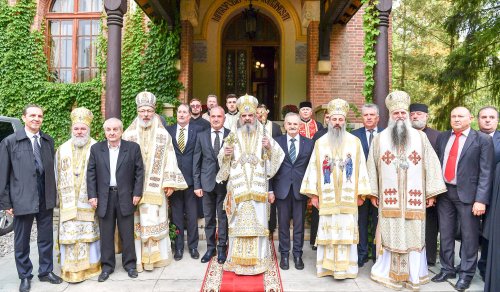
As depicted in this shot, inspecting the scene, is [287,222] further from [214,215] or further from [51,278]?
[51,278]

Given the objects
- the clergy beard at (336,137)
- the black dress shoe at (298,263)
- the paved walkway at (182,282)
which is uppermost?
the clergy beard at (336,137)

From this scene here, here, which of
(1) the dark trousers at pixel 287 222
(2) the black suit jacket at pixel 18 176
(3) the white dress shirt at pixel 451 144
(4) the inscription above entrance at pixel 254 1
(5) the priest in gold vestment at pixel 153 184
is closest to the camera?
(2) the black suit jacket at pixel 18 176

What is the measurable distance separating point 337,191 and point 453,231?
1.51 meters

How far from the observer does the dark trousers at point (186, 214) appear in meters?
5.95

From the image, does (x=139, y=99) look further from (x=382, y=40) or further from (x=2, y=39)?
(x=2, y=39)

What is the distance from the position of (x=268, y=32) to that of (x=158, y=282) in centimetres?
954

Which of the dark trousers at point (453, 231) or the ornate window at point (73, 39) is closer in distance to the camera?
the dark trousers at point (453, 231)

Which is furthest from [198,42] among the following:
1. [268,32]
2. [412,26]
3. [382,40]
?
[412,26]

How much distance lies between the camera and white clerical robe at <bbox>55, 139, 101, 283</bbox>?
5.05 metres

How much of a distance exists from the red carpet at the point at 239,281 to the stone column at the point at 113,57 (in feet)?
9.86

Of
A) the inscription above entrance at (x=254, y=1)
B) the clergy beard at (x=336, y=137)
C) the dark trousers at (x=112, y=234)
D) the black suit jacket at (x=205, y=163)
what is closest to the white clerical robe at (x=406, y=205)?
the clergy beard at (x=336, y=137)

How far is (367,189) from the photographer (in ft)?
16.6

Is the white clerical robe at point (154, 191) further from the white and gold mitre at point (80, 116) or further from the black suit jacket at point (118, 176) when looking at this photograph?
the white and gold mitre at point (80, 116)

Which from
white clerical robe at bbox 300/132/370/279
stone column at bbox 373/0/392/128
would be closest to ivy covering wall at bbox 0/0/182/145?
stone column at bbox 373/0/392/128
